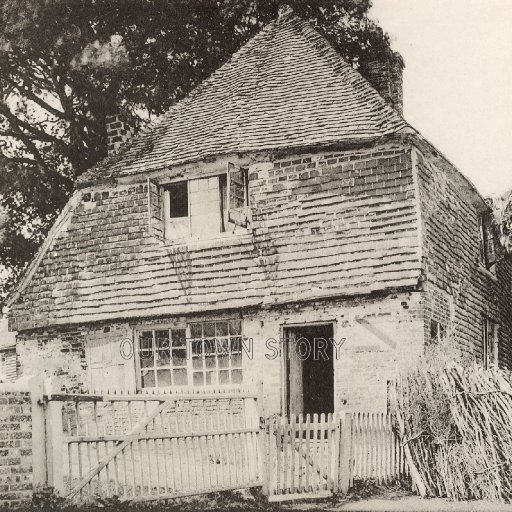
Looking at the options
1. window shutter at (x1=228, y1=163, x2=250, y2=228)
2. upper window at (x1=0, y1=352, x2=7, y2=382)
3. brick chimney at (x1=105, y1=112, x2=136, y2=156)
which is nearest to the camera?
Result: window shutter at (x1=228, y1=163, x2=250, y2=228)

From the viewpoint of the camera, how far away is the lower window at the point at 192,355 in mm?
13438

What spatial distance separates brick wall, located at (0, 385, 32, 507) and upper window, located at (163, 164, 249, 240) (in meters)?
6.59

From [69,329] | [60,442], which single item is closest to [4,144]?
[69,329]

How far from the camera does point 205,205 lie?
13.9 metres

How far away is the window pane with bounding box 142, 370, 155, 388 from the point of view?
13969 mm

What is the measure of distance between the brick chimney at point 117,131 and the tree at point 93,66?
3.10 m

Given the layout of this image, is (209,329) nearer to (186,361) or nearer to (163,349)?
(186,361)

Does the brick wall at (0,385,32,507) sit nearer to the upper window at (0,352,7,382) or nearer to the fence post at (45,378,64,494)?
the fence post at (45,378,64,494)

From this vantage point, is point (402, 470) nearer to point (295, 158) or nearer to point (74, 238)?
point (295, 158)

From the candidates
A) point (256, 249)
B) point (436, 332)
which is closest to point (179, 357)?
point (256, 249)

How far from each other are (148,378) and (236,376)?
180 cm

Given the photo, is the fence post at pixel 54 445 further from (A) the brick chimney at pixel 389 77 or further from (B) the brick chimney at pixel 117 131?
(A) the brick chimney at pixel 389 77

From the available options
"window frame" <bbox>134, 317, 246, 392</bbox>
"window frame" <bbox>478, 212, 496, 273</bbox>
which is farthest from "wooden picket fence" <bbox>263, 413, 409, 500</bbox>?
"window frame" <bbox>478, 212, 496, 273</bbox>

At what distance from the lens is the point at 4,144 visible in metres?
20.6
